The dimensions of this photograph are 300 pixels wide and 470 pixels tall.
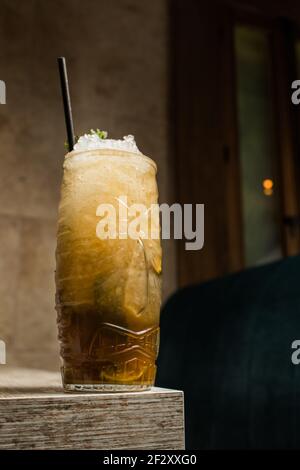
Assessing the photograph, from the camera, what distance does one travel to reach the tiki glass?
0.68 meters

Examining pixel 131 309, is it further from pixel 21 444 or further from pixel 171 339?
pixel 171 339

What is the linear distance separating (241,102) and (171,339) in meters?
1.77

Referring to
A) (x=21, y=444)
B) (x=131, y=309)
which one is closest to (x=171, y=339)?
(x=131, y=309)

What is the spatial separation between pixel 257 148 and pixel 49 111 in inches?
50.5

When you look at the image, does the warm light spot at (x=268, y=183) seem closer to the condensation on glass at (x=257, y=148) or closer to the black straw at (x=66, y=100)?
the condensation on glass at (x=257, y=148)

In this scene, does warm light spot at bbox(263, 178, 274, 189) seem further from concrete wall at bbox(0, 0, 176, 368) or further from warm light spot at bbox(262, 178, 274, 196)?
concrete wall at bbox(0, 0, 176, 368)

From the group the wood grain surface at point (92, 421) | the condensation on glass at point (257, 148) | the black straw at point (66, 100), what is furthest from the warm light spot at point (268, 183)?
the wood grain surface at point (92, 421)

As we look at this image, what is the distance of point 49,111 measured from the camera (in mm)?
2502

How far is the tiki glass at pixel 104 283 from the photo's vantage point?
0.68 metres

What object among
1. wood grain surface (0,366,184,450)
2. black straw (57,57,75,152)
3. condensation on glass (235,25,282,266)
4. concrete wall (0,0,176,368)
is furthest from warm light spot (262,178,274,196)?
wood grain surface (0,366,184,450)

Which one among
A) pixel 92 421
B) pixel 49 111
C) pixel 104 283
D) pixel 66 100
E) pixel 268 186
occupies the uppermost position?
pixel 49 111

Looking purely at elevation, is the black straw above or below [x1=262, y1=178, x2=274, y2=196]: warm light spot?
below

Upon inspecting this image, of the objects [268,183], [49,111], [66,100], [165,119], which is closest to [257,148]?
[268,183]

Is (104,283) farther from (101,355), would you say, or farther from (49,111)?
(49,111)
